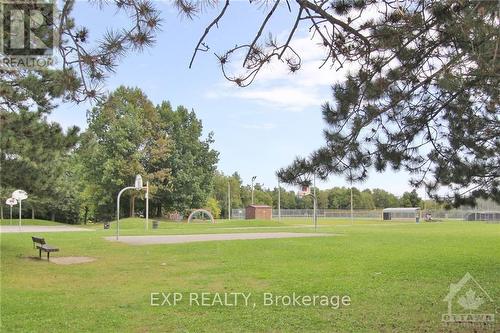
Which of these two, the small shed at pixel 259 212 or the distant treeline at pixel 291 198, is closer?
the small shed at pixel 259 212

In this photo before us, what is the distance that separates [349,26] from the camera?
4434 mm

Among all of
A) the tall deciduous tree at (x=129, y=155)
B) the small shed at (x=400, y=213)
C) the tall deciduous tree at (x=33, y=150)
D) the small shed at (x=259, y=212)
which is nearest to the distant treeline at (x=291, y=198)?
the small shed at (x=400, y=213)

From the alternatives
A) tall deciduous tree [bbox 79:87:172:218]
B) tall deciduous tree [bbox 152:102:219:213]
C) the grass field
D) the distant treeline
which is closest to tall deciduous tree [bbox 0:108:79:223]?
the grass field

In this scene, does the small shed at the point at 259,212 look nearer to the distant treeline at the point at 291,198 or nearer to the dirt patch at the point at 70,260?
the distant treeline at the point at 291,198

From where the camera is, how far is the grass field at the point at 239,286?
260 inches

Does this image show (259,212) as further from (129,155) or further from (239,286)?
(239,286)

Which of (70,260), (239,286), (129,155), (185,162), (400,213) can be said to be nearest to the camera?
(239,286)

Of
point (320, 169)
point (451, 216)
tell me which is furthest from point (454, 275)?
point (451, 216)

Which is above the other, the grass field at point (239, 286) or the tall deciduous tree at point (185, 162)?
the tall deciduous tree at point (185, 162)

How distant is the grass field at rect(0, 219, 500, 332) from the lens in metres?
6.60

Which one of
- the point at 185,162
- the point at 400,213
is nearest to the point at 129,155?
the point at 185,162

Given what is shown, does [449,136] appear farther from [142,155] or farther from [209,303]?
[142,155]

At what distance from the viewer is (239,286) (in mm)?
9398

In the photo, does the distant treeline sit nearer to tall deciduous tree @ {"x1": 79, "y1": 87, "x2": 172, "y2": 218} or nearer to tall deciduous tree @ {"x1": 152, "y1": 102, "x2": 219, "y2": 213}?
tall deciduous tree @ {"x1": 152, "y1": 102, "x2": 219, "y2": 213}
